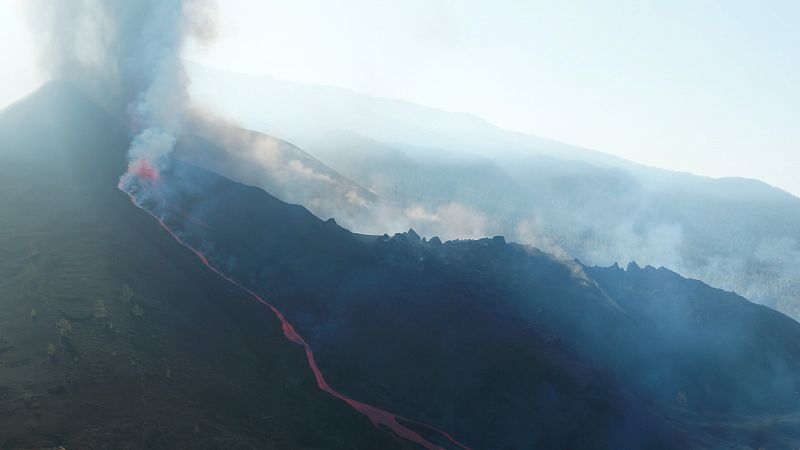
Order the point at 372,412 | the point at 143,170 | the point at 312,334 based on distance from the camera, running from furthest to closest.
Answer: the point at 143,170
the point at 312,334
the point at 372,412

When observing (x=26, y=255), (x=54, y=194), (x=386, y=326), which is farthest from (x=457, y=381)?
(x=54, y=194)

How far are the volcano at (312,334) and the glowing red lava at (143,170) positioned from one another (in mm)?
328

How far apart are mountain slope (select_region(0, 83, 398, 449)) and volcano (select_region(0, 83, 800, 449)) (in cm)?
18

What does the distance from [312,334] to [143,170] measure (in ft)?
110

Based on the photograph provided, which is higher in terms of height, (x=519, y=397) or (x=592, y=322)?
(x=592, y=322)

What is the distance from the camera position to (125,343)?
42.8 metres

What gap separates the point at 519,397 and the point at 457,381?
5.12 m

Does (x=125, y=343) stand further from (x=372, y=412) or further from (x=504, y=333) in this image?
(x=504, y=333)

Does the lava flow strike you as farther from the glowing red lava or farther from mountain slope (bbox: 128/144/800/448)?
the glowing red lava

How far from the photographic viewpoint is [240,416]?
4012 cm

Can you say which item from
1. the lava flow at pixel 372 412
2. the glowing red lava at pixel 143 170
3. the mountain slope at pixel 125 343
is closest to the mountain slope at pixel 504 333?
the lava flow at pixel 372 412

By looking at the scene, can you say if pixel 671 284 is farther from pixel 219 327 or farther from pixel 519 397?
pixel 219 327

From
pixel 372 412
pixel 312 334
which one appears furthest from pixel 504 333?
pixel 312 334

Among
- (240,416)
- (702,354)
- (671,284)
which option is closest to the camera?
(240,416)
